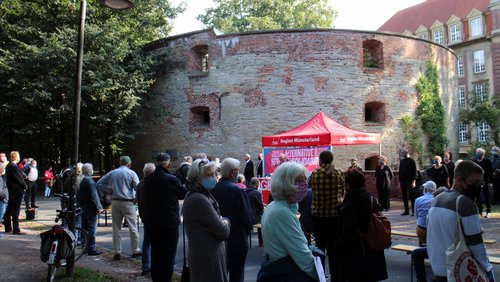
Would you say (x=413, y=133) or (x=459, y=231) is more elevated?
(x=413, y=133)

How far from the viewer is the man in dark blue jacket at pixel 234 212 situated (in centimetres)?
477

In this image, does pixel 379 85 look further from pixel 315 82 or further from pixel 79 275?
pixel 79 275

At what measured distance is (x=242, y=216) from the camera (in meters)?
4.77

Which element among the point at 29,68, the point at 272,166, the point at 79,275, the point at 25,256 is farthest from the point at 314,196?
the point at 29,68

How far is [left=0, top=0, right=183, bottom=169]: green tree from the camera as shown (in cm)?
1928

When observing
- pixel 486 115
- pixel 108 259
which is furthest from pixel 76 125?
pixel 486 115

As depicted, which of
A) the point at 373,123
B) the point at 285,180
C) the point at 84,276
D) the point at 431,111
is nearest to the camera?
the point at 285,180

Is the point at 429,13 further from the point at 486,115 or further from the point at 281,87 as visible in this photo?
the point at 281,87

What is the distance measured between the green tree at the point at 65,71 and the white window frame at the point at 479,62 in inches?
1344

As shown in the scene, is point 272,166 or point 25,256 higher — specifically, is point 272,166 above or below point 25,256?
above

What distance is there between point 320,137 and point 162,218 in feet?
25.6

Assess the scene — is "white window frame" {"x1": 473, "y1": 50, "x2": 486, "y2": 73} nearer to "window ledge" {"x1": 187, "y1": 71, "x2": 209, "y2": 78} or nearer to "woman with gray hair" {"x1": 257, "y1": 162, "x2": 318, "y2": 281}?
"window ledge" {"x1": 187, "y1": 71, "x2": 209, "y2": 78}

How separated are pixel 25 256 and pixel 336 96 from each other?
1506 cm

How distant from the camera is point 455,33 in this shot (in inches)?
1797
